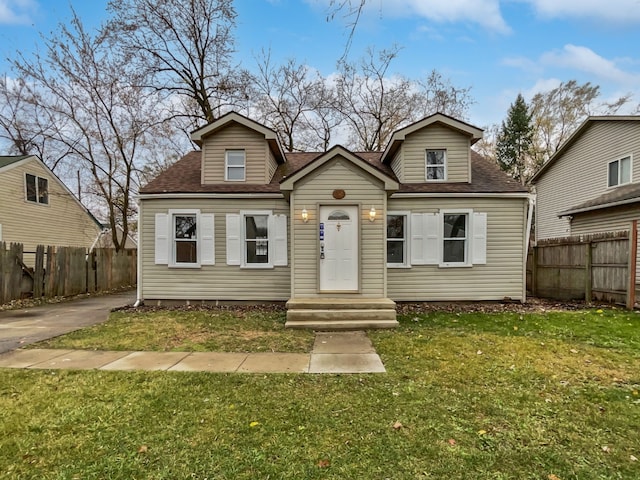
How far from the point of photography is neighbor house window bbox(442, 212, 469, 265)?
388 inches

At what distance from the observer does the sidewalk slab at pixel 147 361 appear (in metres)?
4.80

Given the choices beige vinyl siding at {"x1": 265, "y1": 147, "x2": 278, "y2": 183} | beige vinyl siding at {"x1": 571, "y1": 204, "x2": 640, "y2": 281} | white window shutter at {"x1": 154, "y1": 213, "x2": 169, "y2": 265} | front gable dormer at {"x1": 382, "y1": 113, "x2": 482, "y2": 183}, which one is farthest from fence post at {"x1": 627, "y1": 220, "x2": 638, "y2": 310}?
white window shutter at {"x1": 154, "y1": 213, "x2": 169, "y2": 265}

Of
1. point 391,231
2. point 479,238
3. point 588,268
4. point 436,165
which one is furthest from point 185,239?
point 588,268

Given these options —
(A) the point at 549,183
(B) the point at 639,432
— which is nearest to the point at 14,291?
(B) the point at 639,432

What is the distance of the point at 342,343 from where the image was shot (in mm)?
6133

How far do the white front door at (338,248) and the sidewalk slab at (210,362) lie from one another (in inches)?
134

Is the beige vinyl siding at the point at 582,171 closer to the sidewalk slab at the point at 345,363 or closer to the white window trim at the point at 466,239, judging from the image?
the white window trim at the point at 466,239

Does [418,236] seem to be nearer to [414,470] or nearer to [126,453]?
[414,470]

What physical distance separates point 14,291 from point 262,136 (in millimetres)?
9077

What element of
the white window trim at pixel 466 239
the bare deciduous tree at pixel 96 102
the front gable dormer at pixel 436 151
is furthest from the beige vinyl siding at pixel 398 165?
the bare deciduous tree at pixel 96 102

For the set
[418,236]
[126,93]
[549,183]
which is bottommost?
[418,236]

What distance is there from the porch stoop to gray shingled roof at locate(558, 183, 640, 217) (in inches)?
344

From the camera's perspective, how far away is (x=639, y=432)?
3057mm

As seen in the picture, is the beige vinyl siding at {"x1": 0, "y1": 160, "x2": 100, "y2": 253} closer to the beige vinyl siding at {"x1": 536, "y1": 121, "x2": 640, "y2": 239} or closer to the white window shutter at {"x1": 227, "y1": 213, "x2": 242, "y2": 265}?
the white window shutter at {"x1": 227, "y1": 213, "x2": 242, "y2": 265}
